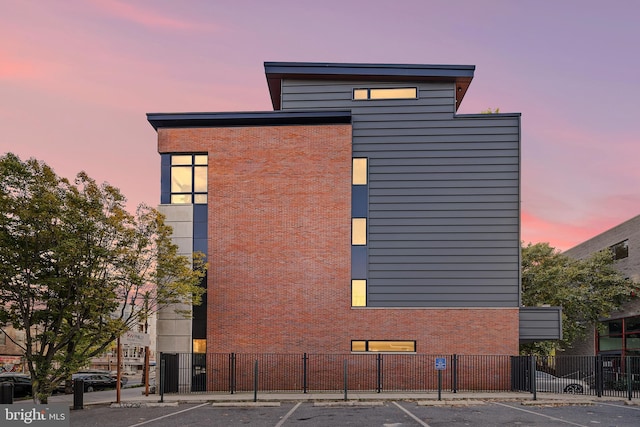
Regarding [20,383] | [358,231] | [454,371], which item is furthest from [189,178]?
[20,383]

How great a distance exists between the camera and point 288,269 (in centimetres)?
2872

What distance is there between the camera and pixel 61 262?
2127cm

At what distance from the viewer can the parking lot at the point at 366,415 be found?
1800 centimetres

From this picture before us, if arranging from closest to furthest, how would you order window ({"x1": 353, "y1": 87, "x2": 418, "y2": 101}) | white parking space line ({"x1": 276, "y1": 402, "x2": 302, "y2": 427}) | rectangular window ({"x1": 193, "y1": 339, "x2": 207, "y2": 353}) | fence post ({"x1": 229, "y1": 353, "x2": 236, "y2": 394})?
white parking space line ({"x1": 276, "y1": 402, "x2": 302, "y2": 427})
fence post ({"x1": 229, "y1": 353, "x2": 236, "y2": 394})
rectangular window ({"x1": 193, "y1": 339, "x2": 207, "y2": 353})
window ({"x1": 353, "y1": 87, "x2": 418, "y2": 101})

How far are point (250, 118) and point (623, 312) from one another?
31.5 m

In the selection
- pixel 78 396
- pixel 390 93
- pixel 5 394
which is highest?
pixel 390 93

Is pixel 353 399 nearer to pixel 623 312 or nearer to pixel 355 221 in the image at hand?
pixel 355 221

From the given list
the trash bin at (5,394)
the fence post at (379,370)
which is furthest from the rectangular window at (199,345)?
the trash bin at (5,394)

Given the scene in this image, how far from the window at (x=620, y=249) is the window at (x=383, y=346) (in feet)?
77.8

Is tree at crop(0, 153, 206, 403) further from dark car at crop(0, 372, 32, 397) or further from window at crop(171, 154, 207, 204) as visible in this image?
Answer: dark car at crop(0, 372, 32, 397)

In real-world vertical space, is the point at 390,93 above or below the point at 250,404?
above

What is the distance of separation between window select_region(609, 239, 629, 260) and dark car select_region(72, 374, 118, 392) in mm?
40457

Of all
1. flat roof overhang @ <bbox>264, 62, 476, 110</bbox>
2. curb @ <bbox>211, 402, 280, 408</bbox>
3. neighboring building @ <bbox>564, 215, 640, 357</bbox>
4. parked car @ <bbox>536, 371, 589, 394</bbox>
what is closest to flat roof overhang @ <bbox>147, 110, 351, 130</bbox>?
flat roof overhang @ <bbox>264, 62, 476, 110</bbox>

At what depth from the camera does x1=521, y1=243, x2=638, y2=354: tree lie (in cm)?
4069
